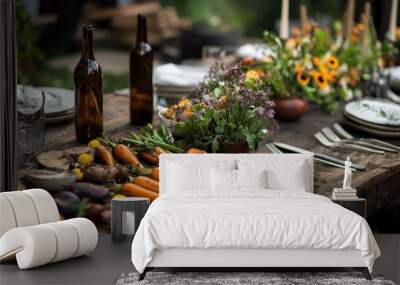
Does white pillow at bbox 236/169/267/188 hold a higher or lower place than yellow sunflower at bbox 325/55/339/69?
lower

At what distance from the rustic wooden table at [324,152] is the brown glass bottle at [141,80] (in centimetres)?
8

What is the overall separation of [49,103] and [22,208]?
661mm

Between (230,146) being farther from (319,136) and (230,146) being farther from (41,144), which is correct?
(41,144)

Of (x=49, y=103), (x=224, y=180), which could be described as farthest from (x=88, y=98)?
(x=224, y=180)

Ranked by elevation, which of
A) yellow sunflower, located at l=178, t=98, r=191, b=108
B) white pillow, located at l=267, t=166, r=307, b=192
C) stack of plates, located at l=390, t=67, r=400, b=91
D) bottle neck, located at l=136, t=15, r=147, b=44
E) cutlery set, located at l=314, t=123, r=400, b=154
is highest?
bottle neck, located at l=136, t=15, r=147, b=44

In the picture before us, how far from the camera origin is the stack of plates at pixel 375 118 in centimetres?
487

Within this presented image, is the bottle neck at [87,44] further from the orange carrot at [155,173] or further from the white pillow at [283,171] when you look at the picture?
the white pillow at [283,171]

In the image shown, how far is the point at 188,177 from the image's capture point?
454 cm

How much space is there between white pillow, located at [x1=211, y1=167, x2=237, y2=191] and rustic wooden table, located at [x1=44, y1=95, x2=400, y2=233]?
34 cm

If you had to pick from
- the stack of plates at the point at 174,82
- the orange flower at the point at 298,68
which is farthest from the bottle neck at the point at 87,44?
the orange flower at the point at 298,68

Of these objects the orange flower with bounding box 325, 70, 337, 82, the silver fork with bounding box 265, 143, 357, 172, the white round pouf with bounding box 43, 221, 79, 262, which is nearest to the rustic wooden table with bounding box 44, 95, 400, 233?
the silver fork with bounding box 265, 143, 357, 172

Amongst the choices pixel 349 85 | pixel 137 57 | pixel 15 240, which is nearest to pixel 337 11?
pixel 349 85

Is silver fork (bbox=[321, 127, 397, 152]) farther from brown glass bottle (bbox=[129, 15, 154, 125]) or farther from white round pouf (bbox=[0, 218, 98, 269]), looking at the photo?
white round pouf (bbox=[0, 218, 98, 269])

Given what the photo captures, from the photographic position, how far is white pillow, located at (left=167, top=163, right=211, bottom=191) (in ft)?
14.9
